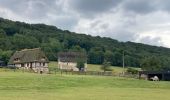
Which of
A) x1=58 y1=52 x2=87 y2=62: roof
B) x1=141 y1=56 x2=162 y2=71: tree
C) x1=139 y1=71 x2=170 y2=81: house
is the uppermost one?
x1=58 y1=52 x2=87 y2=62: roof

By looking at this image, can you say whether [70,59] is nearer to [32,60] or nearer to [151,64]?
[151,64]

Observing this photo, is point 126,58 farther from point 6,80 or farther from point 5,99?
point 5,99

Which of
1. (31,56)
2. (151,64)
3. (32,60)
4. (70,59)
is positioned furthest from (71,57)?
(32,60)

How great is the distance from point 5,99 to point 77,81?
31.4 meters

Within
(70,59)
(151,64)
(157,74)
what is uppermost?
(70,59)

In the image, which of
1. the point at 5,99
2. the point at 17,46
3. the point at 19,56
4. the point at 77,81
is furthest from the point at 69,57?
the point at 5,99

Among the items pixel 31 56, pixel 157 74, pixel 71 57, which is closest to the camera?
pixel 157 74

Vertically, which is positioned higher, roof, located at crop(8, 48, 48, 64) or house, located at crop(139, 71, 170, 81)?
roof, located at crop(8, 48, 48, 64)

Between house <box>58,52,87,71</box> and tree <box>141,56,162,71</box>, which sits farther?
house <box>58,52,87,71</box>

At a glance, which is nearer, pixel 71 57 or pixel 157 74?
pixel 157 74

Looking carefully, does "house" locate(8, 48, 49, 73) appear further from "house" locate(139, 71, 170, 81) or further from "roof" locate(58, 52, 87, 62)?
"roof" locate(58, 52, 87, 62)

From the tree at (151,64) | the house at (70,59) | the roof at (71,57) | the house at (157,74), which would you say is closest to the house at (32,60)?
the house at (157,74)

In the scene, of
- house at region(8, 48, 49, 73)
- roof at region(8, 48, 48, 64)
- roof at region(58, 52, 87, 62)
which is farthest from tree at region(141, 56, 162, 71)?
roof at region(8, 48, 48, 64)

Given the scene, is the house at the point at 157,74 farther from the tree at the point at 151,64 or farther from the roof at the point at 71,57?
the roof at the point at 71,57
